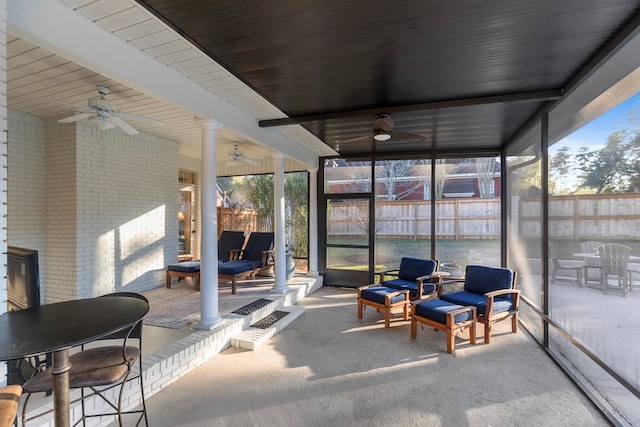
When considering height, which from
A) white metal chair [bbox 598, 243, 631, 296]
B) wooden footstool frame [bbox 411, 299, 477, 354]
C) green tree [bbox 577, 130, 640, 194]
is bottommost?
wooden footstool frame [bbox 411, 299, 477, 354]

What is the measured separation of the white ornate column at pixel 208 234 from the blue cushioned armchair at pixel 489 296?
9.81ft

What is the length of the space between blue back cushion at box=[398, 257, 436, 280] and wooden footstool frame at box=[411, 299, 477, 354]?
3.07 feet

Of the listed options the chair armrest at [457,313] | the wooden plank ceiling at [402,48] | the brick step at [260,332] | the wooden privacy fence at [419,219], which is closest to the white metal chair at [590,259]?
the chair armrest at [457,313]

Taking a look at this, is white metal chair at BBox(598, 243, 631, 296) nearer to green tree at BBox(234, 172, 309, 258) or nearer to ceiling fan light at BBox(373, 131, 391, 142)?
ceiling fan light at BBox(373, 131, 391, 142)

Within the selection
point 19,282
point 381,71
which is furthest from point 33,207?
point 381,71

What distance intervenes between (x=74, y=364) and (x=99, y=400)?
622 mm

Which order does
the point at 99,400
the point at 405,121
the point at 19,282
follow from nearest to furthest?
the point at 99,400 < the point at 19,282 < the point at 405,121

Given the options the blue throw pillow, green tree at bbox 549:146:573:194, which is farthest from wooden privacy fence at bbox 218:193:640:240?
the blue throw pillow

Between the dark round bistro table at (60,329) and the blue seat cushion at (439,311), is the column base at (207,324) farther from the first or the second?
the blue seat cushion at (439,311)

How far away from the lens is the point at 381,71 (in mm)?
2773

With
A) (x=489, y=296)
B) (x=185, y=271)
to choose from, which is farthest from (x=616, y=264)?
(x=185, y=271)

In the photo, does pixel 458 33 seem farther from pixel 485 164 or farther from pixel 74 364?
pixel 485 164

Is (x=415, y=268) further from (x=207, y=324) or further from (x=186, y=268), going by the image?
(x=186, y=268)

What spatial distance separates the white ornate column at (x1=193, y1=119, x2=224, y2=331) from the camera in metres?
3.46
